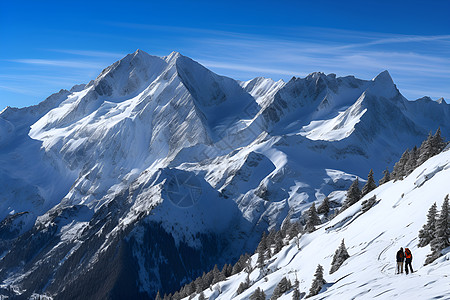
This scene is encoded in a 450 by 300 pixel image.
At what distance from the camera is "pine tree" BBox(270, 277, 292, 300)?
7525cm

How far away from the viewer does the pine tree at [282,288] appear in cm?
7525

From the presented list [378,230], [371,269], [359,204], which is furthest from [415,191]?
[371,269]

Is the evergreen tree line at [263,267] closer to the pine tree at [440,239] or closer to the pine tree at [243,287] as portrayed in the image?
the pine tree at [243,287]

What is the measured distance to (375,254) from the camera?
2391 inches

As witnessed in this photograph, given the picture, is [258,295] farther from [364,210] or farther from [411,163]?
[411,163]

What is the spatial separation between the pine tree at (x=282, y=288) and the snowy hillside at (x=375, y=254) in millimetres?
1801

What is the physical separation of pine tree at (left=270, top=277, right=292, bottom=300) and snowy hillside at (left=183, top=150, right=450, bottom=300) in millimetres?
1801

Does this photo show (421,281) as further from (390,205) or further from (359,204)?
(359,204)

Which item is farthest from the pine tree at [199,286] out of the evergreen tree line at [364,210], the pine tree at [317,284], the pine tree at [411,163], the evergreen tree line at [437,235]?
the evergreen tree line at [437,235]

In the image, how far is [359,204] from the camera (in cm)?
9431

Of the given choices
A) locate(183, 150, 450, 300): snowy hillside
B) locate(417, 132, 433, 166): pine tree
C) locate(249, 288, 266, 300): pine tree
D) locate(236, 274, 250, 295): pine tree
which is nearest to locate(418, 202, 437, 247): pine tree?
locate(183, 150, 450, 300): snowy hillside

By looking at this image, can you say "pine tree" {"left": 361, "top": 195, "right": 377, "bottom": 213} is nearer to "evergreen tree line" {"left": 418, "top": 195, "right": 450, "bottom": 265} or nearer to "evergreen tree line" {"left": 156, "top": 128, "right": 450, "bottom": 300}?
"evergreen tree line" {"left": 156, "top": 128, "right": 450, "bottom": 300}

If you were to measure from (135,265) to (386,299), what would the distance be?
6564 inches

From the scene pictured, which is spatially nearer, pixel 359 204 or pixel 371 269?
pixel 371 269
